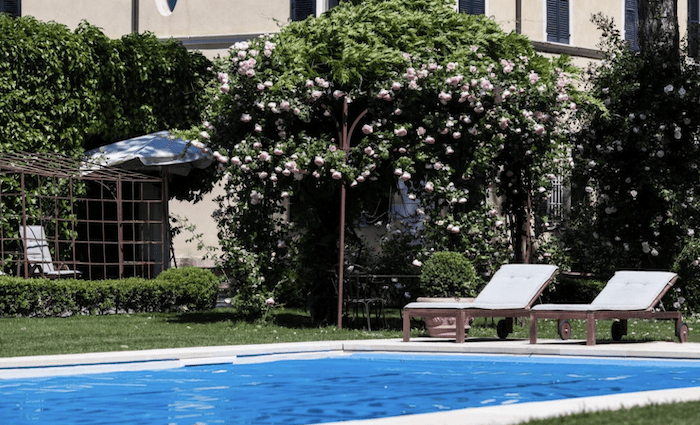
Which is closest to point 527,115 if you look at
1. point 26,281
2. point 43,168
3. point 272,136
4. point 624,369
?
point 272,136

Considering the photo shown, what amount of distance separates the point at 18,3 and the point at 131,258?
8.43 metres

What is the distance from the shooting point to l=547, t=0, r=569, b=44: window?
28250 mm

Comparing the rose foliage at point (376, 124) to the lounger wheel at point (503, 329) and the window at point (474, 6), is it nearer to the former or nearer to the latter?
the lounger wheel at point (503, 329)

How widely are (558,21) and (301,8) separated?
6.21 meters

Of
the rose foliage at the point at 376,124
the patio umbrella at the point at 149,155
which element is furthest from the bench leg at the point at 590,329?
the patio umbrella at the point at 149,155

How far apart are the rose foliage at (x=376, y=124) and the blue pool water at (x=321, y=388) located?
3.56 meters

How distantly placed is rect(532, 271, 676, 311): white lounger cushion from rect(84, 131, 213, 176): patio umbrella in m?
9.06

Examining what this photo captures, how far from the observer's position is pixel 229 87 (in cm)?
1564

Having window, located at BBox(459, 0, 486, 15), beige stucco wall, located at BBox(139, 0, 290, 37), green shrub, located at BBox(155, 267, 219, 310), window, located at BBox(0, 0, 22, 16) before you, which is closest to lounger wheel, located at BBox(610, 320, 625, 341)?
green shrub, located at BBox(155, 267, 219, 310)

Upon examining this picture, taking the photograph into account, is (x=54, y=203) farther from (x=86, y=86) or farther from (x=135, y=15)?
(x=135, y=15)

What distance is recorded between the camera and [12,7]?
28.5 m

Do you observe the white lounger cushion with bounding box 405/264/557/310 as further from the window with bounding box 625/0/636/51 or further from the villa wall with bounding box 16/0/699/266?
the window with bounding box 625/0/636/51

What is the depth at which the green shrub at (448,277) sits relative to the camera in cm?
1459

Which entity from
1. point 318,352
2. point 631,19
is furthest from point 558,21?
point 318,352
